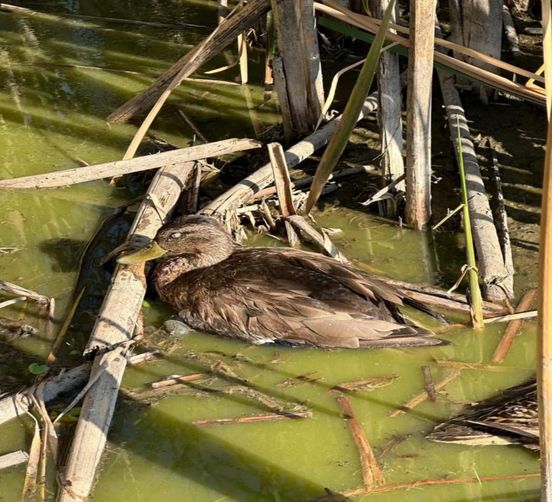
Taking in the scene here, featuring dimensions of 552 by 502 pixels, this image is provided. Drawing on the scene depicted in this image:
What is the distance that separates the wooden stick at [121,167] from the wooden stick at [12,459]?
8.23 feet

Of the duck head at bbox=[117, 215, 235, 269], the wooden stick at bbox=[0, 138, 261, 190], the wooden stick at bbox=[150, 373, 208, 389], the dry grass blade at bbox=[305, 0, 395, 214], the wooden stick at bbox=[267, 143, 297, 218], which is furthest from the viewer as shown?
the wooden stick at bbox=[0, 138, 261, 190]

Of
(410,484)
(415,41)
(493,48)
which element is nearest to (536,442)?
(410,484)

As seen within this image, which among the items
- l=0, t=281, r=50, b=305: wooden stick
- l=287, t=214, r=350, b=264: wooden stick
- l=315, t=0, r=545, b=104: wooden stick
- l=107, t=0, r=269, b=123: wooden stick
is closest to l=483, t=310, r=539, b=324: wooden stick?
l=287, t=214, r=350, b=264: wooden stick

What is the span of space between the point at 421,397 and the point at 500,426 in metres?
0.54

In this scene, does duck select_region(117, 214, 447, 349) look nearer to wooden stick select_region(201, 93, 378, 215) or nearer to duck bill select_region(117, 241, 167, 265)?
duck bill select_region(117, 241, 167, 265)

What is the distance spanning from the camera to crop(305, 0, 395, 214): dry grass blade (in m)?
4.42

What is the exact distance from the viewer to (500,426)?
4867 millimetres

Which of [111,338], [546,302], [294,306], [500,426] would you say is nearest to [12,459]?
[111,338]

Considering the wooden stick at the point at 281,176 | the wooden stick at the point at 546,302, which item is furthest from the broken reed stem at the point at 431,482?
the wooden stick at the point at 281,176

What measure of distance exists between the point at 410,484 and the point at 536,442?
658mm

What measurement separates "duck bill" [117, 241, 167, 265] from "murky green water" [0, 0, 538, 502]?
1.11 ft

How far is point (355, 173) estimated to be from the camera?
7359 mm

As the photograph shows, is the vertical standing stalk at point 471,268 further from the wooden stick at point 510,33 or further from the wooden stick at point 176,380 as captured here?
the wooden stick at point 510,33

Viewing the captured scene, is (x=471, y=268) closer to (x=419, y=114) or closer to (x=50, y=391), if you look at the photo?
(x=419, y=114)
